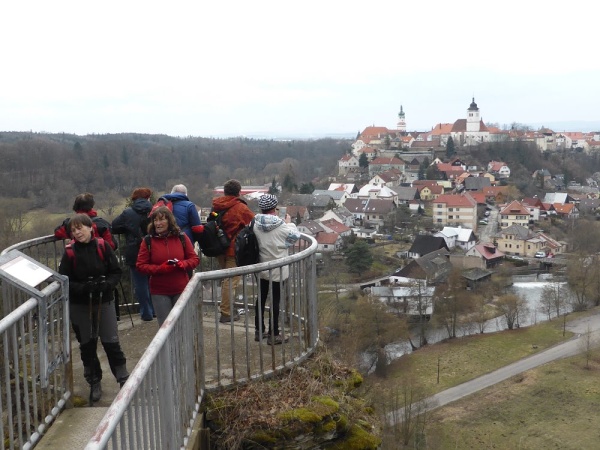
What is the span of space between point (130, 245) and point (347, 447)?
3138 millimetres

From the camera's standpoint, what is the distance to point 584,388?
27062 millimetres

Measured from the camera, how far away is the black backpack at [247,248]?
5379 mm

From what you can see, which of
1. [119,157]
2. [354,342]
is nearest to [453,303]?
[354,342]

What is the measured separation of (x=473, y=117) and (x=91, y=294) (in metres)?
123

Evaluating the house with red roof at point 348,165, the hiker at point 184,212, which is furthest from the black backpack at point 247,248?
the house with red roof at point 348,165

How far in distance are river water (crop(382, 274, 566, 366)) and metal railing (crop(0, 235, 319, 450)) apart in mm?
26841

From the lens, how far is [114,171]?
3484 inches

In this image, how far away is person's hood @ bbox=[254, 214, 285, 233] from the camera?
5.35m

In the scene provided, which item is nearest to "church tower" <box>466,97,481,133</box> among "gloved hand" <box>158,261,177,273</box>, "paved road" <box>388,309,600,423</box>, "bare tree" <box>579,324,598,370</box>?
"paved road" <box>388,309,600,423</box>

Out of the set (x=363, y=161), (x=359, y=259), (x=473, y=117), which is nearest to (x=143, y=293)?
(x=359, y=259)

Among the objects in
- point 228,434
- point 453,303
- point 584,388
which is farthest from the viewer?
point 453,303

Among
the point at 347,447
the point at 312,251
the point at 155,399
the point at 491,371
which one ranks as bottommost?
the point at 491,371

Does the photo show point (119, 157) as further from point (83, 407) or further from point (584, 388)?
point (83, 407)

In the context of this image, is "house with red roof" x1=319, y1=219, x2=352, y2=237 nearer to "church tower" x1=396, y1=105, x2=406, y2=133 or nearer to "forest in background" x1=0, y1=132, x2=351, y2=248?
"forest in background" x1=0, y1=132, x2=351, y2=248
